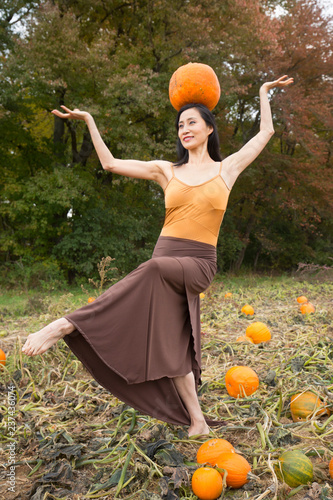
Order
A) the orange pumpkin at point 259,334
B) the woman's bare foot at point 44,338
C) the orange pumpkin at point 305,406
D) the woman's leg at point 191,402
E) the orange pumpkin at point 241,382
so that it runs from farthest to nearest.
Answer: the orange pumpkin at point 259,334 → the orange pumpkin at point 241,382 → the orange pumpkin at point 305,406 → the woman's leg at point 191,402 → the woman's bare foot at point 44,338

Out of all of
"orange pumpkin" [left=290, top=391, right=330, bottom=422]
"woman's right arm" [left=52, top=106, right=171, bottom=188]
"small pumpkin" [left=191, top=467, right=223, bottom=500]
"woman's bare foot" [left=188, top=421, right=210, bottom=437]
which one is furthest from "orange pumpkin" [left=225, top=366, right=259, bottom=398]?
"woman's right arm" [left=52, top=106, right=171, bottom=188]

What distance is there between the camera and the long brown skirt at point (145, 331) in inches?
82.3

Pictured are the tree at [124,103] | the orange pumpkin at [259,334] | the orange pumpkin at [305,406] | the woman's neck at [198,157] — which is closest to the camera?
the orange pumpkin at [305,406]

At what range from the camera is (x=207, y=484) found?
1.92m

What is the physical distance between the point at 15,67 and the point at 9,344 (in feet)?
23.0

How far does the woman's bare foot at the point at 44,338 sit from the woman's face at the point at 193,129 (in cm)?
140

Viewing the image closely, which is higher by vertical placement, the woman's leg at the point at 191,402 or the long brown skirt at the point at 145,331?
the long brown skirt at the point at 145,331

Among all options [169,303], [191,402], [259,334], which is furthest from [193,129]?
[259,334]

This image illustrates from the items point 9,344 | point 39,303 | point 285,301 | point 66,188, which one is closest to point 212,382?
point 9,344

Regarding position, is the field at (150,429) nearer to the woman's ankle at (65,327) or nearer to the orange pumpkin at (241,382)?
the orange pumpkin at (241,382)

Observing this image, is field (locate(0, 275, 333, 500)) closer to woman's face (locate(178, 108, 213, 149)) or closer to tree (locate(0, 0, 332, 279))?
woman's face (locate(178, 108, 213, 149))

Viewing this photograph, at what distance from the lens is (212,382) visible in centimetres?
337

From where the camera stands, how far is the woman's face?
2.63 meters

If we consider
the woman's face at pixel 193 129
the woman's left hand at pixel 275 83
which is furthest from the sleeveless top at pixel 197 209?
the woman's left hand at pixel 275 83
